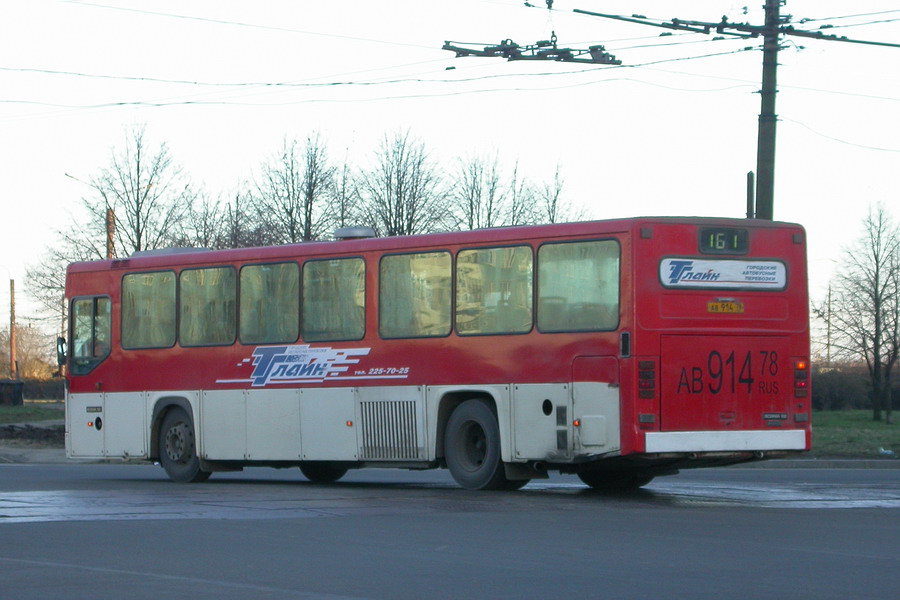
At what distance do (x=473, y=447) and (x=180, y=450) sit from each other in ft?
16.2

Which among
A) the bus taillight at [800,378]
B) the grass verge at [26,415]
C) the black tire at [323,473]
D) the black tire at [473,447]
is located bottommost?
the grass verge at [26,415]

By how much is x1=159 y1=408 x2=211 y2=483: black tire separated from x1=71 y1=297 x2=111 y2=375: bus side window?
1633 mm

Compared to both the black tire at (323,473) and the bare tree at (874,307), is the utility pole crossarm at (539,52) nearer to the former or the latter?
the black tire at (323,473)

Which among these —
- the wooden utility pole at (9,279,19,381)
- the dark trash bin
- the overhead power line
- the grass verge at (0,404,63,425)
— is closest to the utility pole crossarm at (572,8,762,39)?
the overhead power line

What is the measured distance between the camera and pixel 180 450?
19.9 metres

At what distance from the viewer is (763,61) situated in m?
22.0

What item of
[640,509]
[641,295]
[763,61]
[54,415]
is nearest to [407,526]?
[640,509]

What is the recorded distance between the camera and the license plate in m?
16.0

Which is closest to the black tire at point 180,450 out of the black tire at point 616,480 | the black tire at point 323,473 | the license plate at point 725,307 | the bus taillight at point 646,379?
the black tire at point 323,473

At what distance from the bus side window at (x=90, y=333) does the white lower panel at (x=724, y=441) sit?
9180 mm

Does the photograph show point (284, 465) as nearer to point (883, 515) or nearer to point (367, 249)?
point (367, 249)

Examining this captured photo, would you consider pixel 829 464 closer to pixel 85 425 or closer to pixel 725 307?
pixel 725 307

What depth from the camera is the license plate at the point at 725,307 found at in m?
16.0

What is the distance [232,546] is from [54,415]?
36.5m
